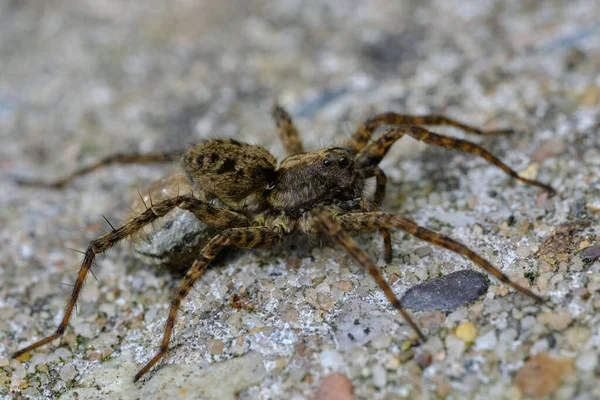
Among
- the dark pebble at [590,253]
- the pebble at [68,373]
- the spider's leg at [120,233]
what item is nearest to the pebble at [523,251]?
the dark pebble at [590,253]

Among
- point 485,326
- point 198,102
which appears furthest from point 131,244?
point 485,326

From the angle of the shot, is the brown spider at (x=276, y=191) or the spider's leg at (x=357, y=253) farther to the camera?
the brown spider at (x=276, y=191)

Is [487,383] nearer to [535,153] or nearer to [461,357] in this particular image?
[461,357]

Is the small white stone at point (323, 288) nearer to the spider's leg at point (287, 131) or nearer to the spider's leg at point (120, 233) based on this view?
the spider's leg at point (120, 233)

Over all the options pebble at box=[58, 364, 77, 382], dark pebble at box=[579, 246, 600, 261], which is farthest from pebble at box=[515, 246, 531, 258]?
pebble at box=[58, 364, 77, 382]

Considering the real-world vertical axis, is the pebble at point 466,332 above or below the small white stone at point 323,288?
below

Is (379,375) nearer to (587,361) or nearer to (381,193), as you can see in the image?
(587,361)
